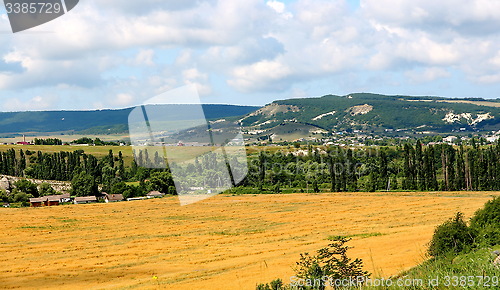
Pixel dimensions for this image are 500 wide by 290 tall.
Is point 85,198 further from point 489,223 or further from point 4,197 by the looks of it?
point 489,223

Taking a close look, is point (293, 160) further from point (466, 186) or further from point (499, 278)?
point (499, 278)

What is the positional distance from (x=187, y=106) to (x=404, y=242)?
79.4 ft

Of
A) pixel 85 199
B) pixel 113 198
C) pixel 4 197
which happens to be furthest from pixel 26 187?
pixel 113 198

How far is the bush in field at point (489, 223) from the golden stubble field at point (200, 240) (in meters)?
2.57

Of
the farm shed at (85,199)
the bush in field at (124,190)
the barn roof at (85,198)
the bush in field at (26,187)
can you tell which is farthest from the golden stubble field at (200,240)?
the bush in field at (26,187)

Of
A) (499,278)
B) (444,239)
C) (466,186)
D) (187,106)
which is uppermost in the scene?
(187,106)

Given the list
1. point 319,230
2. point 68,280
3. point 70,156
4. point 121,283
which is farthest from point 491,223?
point 70,156

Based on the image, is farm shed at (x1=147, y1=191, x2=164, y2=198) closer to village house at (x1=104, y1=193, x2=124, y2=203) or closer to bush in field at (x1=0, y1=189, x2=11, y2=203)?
village house at (x1=104, y1=193, x2=124, y2=203)

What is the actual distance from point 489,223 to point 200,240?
27820mm

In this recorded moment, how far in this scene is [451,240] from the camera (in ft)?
62.1

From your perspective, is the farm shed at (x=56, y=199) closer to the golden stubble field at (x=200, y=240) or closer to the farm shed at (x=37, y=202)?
the farm shed at (x=37, y=202)

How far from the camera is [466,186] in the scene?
92312 mm

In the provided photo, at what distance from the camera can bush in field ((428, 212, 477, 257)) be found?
61.2ft

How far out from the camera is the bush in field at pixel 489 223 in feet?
61.5
